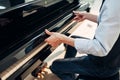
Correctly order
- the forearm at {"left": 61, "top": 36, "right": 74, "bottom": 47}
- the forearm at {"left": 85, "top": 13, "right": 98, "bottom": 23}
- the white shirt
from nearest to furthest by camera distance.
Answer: the white shirt, the forearm at {"left": 61, "top": 36, "right": 74, "bottom": 47}, the forearm at {"left": 85, "top": 13, "right": 98, "bottom": 23}

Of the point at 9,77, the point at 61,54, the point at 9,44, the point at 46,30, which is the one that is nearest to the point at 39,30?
the point at 46,30

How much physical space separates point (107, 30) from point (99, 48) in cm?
13

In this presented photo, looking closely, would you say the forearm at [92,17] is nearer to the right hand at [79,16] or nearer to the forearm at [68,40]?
the right hand at [79,16]

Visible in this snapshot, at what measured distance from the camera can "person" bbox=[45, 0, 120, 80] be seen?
3.72 ft

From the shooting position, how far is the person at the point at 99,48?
1.13m

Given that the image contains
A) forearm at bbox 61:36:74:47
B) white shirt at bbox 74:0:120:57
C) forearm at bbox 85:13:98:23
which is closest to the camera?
→ white shirt at bbox 74:0:120:57

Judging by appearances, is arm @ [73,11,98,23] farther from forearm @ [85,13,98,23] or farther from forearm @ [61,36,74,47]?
forearm @ [61,36,74,47]

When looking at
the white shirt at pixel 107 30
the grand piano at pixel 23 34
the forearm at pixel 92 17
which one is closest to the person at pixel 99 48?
the white shirt at pixel 107 30

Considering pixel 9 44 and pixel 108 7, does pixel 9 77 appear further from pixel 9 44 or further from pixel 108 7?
pixel 108 7

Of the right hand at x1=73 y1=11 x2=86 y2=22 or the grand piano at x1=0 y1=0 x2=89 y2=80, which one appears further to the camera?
the right hand at x1=73 y1=11 x2=86 y2=22

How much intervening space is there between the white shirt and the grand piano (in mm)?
374

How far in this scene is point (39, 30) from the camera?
1454mm

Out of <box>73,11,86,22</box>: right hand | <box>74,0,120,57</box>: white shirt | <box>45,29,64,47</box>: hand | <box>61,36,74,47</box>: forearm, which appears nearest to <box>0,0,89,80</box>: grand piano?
<box>45,29,64,47</box>: hand

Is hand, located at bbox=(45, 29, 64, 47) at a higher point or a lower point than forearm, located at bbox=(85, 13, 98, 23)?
lower
